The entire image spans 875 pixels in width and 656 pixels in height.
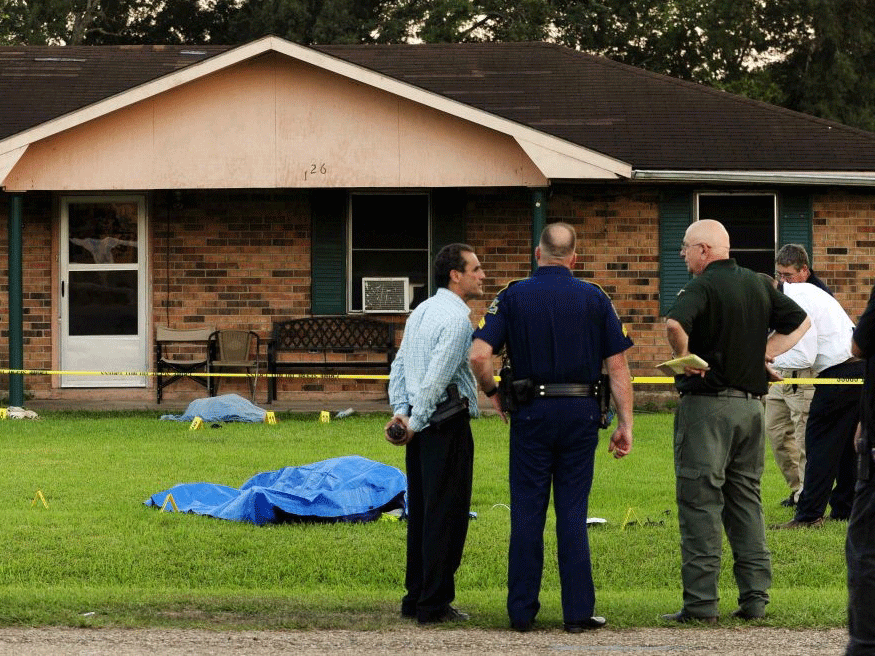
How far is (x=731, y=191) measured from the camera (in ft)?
65.9

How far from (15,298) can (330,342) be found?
13.1 feet

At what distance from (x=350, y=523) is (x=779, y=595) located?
337 cm

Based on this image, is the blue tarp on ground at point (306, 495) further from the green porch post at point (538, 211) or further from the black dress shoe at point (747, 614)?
the green porch post at point (538, 211)

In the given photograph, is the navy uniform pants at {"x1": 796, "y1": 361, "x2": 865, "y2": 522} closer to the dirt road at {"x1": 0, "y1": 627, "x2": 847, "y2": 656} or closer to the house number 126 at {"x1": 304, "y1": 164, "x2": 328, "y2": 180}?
the dirt road at {"x1": 0, "y1": 627, "x2": 847, "y2": 656}

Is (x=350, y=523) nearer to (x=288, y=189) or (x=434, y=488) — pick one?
(x=434, y=488)

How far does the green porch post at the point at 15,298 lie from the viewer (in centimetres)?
1873

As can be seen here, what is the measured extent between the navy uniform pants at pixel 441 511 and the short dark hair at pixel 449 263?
0.71 meters

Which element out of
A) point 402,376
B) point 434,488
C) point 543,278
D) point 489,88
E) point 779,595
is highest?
point 489,88

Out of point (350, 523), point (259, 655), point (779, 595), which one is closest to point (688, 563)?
point (779, 595)

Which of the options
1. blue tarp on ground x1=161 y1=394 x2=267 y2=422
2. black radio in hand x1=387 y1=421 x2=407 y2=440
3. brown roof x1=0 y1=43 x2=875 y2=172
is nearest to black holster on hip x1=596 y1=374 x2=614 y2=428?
black radio in hand x1=387 y1=421 x2=407 y2=440

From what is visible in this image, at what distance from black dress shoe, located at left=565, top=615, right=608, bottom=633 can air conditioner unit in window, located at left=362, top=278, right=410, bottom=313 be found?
13.0 meters

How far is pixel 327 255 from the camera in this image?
800 inches

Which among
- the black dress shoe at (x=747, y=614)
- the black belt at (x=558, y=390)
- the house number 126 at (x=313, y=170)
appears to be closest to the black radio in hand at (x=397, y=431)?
the black belt at (x=558, y=390)

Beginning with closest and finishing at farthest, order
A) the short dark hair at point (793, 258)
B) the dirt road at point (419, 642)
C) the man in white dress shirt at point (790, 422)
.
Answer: the dirt road at point (419, 642) → the short dark hair at point (793, 258) → the man in white dress shirt at point (790, 422)
